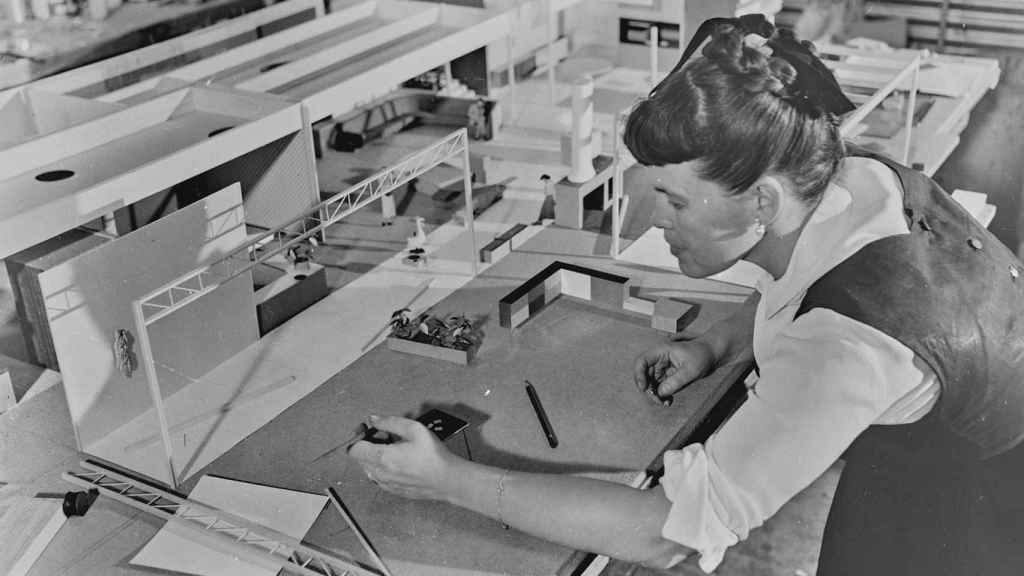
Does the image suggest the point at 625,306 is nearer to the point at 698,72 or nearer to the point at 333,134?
the point at 698,72

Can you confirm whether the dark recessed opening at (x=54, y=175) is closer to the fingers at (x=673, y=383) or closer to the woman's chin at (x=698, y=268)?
the fingers at (x=673, y=383)

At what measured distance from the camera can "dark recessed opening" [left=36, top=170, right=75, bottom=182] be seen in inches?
140

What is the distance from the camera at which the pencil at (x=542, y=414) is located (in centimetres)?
237

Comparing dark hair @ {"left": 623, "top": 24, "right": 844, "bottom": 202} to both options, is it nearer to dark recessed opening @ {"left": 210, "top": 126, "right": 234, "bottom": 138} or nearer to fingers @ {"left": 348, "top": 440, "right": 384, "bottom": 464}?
fingers @ {"left": 348, "top": 440, "right": 384, "bottom": 464}

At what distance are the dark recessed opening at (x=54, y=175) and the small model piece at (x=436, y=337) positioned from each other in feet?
4.91

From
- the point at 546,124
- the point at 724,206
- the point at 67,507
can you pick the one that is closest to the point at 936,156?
the point at 546,124

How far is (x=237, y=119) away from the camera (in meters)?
4.11

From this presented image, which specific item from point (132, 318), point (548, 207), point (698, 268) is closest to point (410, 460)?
point (698, 268)

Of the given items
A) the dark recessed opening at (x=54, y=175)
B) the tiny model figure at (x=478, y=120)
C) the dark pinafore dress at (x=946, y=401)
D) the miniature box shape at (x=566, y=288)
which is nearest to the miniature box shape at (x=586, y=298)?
the miniature box shape at (x=566, y=288)

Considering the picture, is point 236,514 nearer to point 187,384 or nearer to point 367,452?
point 367,452

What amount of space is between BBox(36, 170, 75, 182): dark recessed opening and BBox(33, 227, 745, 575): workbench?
1509 millimetres

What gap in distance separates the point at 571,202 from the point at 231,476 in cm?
172

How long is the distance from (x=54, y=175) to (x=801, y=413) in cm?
296

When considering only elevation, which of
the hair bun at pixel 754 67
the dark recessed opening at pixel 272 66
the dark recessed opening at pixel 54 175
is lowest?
the dark recessed opening at pixel 54 175
